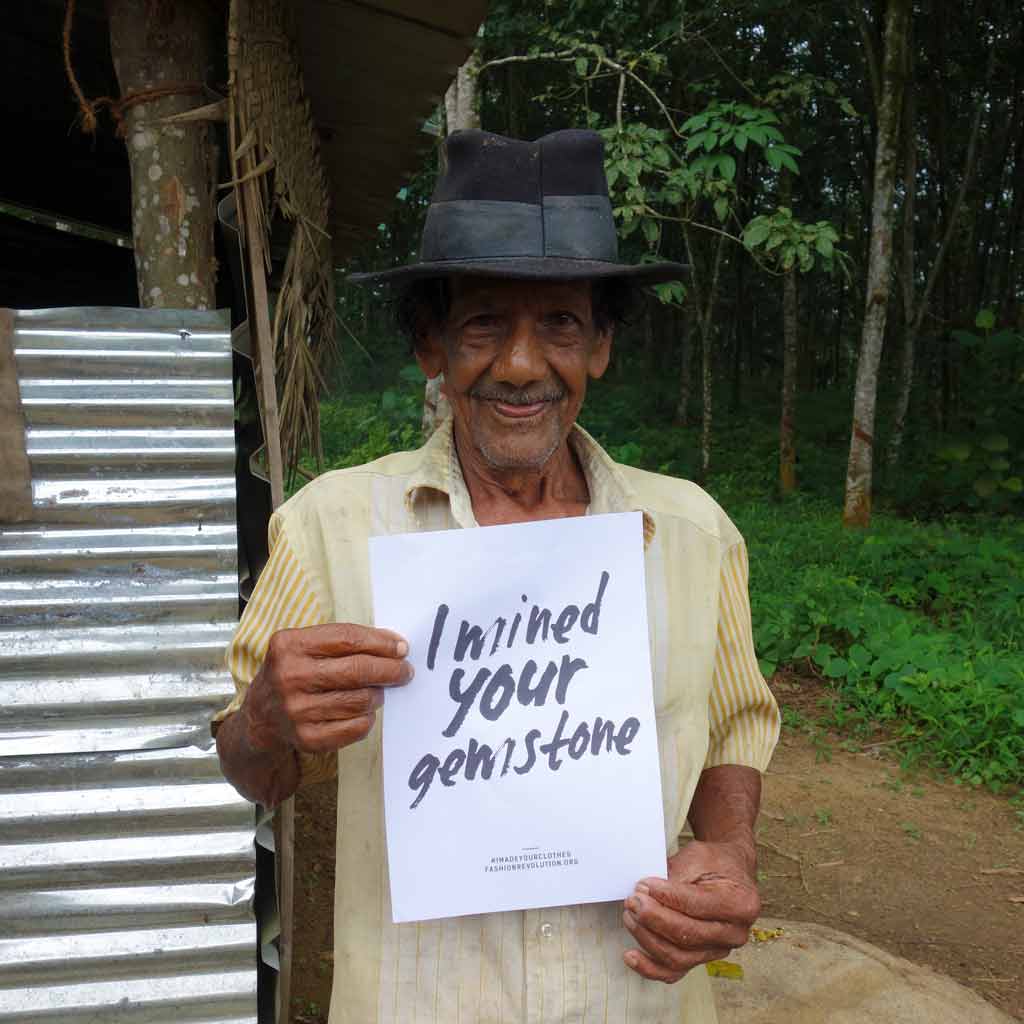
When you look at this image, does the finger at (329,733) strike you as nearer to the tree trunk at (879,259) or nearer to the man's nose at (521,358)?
the man's nose at (521,358)

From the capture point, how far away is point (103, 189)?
483cm

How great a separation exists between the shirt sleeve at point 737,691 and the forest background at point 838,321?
529 mm

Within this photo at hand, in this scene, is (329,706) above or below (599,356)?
below

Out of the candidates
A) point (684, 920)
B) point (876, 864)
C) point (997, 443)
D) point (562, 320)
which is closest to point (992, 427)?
point (997, 443)

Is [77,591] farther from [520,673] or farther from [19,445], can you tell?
[520,673]

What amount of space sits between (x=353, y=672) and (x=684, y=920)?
542 millimetres

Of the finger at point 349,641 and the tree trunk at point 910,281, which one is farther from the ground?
the tree trunk at point 910,281

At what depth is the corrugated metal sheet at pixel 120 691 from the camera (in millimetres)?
2234

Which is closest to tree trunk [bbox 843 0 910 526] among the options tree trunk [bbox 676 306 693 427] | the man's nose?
tree trunk [bbox 676 306 693 427]

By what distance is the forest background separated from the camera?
5820 mm

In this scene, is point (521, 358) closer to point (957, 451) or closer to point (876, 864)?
point (876, 864)

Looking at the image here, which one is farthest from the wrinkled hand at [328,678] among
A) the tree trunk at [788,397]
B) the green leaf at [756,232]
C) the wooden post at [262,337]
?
the tree trunk at [788,397]

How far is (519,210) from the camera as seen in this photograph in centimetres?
142

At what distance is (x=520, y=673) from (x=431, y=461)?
37 centimetres
